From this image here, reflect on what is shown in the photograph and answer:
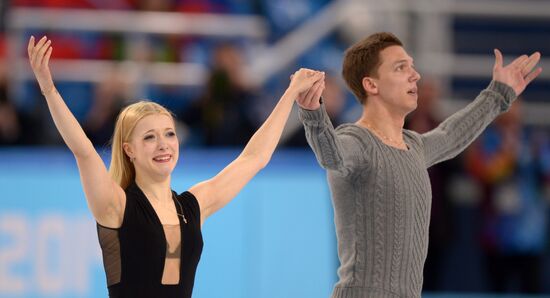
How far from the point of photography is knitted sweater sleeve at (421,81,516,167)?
5.67 m

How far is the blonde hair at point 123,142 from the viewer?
499 centimetres

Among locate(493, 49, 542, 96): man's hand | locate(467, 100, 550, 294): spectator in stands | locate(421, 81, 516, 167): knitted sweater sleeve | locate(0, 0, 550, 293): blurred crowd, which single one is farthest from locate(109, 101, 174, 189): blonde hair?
locate(467, 100, 550, 294): spectator in stands

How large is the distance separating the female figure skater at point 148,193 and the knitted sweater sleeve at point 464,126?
0.90 metres

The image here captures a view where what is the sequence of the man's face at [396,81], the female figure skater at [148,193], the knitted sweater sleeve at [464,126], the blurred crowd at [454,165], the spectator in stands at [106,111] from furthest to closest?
1. the blurred crowd at [454,165]
2. the spectator in stands at [106,111]
3. the knitted sweater sleeve at [464,126]
4. the man's face at [396,81]
5. the female figure skater at [148,193]

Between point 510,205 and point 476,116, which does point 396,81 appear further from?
point 510,205

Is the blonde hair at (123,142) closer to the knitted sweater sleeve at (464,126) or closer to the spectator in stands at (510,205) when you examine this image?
the knitted sweater sleeve at (464,126)

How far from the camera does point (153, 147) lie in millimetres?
4918

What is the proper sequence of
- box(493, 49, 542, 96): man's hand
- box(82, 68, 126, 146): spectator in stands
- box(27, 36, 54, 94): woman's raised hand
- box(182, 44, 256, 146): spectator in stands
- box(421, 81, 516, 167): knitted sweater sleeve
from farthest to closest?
box(182, 44, 256, 146): spectator in stands, box(82, 68, 126, 146): spectator in stands, box(493, 49, 542, 96): man's hand, box(421, 81, 516, 167): knitted sweater sleeve, box(27, 36, 54, 94): woman's raised hand

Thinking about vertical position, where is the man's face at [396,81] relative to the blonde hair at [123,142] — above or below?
above

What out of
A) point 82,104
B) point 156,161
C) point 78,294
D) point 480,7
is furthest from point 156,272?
point 480,7

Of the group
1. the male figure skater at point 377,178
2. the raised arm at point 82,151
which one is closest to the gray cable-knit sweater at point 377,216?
the male figure skater at point 377,178

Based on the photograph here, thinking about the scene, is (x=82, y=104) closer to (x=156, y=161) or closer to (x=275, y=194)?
(x=275, y=194)

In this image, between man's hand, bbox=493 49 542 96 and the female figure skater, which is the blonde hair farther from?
man's hand, bbox=493 49 542 96

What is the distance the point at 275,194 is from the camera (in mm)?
8227
